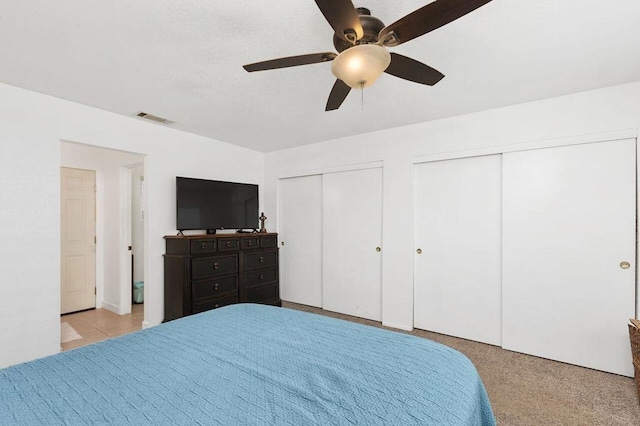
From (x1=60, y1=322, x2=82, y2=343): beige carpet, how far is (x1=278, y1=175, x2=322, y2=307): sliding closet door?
8.35ft

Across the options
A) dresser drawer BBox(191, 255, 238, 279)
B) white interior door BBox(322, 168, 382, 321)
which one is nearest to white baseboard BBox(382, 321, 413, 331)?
white interior door BBox(322, 168, 382, 321)

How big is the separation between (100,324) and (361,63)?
4263 millimetres

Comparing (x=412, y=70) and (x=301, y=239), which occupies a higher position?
(x=412, y=70)

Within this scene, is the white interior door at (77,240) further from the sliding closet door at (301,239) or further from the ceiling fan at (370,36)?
the ceiling fan at (370,36)

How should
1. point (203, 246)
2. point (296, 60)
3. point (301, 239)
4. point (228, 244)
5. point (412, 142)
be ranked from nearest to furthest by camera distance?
1. point (296, 60)
2. point (203, 246)
3. point (412, 142)
4. point (228, 244)
5. point (301, 239)

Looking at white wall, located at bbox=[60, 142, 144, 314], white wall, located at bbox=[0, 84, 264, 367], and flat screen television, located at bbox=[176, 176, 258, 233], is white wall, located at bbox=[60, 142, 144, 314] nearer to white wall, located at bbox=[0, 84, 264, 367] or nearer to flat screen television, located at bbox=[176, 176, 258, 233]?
flat screen television, located at bbox=[176, 176, 258, 233]

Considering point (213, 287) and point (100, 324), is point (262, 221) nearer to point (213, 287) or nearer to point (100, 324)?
point (213, 287)

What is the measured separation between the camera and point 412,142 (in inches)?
135

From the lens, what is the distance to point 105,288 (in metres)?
4.33

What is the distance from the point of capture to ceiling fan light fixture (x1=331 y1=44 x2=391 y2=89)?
1298 mm

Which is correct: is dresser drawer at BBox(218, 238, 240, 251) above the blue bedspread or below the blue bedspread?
above

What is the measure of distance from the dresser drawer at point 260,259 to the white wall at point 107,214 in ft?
5.75

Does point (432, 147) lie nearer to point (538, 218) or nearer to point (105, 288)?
point (538, 218)

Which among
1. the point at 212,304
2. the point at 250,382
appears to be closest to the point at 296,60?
the point at 250,382
